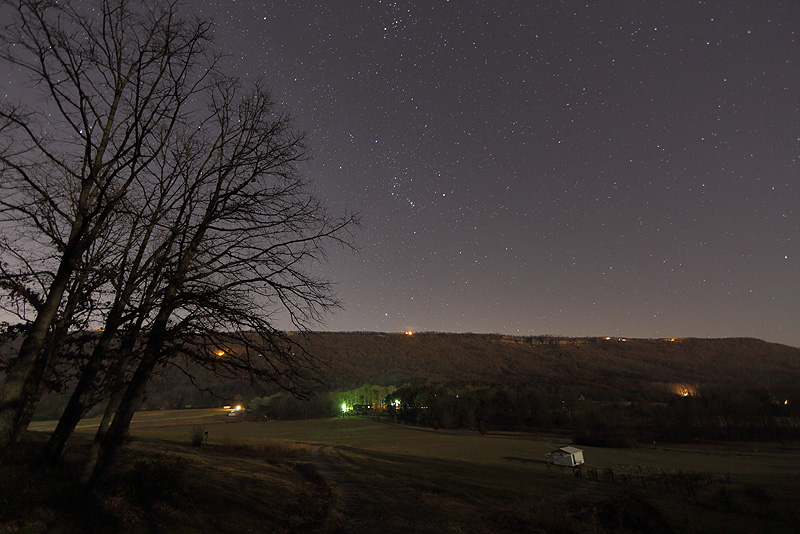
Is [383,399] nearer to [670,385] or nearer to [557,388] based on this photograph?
[557,388]

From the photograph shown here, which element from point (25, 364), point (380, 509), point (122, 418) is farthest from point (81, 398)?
point (380, 509)

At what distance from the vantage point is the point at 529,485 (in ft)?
103

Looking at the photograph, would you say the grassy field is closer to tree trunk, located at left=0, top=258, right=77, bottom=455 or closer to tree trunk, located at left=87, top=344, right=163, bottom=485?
tree trunk, located at left=87, top=344, right=163, bottom=485

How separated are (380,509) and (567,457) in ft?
151

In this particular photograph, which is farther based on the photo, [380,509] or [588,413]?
[588,413]

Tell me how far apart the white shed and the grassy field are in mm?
2335

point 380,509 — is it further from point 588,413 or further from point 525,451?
point 588,413

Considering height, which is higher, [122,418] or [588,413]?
[122,418]

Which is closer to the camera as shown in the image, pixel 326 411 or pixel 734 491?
pixel 734 491

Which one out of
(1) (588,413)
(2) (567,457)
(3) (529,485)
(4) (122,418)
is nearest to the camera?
(4) (122,418)

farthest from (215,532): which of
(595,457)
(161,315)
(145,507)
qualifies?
(595,457)

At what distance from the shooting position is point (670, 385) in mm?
161000

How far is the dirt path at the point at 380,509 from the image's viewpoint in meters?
11.6

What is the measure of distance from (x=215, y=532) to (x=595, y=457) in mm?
67477
